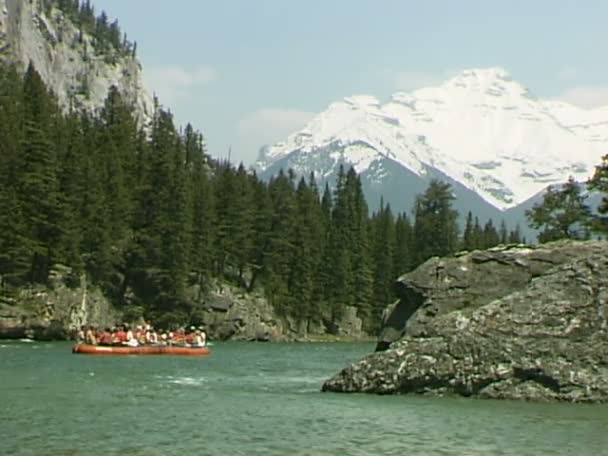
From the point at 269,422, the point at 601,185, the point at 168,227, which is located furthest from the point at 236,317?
the point at 269,422

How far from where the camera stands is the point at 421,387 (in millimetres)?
34219

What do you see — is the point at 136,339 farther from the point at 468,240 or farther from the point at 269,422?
the point at 468,240

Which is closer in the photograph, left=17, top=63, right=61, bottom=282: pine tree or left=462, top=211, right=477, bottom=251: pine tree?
left=17, top=63, right=61, bottom=282: pine tree

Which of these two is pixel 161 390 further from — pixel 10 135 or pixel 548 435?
pixel 10 135

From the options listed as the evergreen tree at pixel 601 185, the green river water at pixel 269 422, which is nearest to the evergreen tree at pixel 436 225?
the evergreen tree at pixel 601 185

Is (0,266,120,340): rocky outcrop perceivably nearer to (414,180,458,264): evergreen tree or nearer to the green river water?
the green river water

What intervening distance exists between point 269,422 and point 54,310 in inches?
2917

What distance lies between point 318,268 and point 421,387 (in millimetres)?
110172

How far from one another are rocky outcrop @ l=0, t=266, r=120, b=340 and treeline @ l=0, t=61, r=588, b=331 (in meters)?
1.53

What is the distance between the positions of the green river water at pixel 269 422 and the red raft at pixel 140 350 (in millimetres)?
27203

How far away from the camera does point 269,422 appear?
29094 mm

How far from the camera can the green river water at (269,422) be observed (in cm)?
2452

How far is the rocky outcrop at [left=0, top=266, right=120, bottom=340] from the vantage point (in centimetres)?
9519

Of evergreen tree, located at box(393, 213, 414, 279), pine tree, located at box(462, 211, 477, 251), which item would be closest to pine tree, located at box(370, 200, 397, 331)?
evergreen tree, located at box(393, 213, 414, 279)
